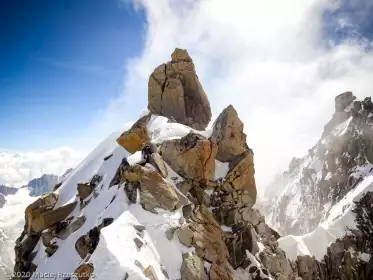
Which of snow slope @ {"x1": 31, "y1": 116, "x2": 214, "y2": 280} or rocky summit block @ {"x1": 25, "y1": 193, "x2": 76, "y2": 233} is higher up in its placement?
rocky summit block @ {"x1": 25, "y1": 193, "x2": 76, "y2": 233}

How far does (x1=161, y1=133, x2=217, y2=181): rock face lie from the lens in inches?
1517

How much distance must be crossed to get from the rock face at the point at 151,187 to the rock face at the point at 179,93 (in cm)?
2433

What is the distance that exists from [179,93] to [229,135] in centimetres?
1563

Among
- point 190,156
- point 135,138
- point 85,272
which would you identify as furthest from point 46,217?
point 85,272

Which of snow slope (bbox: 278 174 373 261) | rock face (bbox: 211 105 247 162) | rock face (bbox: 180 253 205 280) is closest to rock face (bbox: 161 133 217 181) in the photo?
rock face (bbox: 211 105 247 162)

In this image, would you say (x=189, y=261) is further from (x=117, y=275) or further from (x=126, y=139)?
(x=126, y=139)

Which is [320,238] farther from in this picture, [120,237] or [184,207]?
[120,237]

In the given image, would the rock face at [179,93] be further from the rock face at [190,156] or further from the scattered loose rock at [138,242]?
the scattered loose rock at [138,242]

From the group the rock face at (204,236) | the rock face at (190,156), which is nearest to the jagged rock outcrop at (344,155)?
the rock face at (190,156)

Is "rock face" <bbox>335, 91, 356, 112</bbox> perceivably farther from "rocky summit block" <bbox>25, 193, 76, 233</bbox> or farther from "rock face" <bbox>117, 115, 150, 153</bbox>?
"rocky summit block" <bbox>25, 193, 76, 233</bbox>

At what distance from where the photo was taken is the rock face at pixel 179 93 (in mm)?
56906

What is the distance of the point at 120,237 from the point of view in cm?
2492

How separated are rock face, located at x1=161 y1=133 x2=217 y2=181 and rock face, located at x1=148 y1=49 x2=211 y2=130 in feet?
54.9

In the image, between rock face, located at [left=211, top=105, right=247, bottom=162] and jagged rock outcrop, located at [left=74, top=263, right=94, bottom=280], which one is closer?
jagged rock outcrop, located at [left=74, top=263, right=94, bottom=280]
